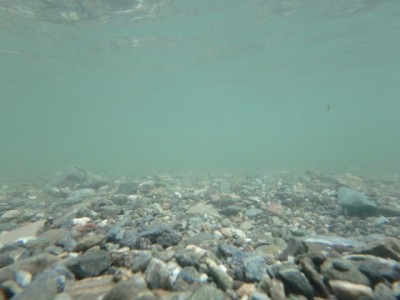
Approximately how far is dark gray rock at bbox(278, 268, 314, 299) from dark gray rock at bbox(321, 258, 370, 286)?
21 cm

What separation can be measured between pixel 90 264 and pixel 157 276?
697 millimetres

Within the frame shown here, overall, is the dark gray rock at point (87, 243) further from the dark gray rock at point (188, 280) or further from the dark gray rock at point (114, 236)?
the dark gray rock at point (188, 280)

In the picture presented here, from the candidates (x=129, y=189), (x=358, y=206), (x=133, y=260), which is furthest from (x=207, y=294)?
(x=129, y=189)

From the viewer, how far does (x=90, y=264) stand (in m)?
2.86

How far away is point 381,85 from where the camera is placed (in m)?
62.3

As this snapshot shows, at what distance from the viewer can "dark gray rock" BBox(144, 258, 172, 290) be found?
2.62 m

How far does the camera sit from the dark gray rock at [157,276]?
8.61 feet

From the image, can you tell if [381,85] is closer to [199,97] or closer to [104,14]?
[199,97]

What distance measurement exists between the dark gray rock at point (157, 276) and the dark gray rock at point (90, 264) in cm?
45

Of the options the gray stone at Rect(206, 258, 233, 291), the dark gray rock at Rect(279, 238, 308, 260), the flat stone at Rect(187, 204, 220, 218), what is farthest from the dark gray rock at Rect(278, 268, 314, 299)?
the flat stone at Rect(187, 204, 220, 218)

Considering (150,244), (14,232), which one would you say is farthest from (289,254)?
(14,232)

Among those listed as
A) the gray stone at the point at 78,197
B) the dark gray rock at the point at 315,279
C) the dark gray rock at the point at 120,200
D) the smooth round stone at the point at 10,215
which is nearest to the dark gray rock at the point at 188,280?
the dark gray rock at the point at 315,279

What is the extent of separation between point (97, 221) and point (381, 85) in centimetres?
7131

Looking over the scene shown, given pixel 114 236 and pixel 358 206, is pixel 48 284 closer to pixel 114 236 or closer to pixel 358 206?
pixel 114 236
